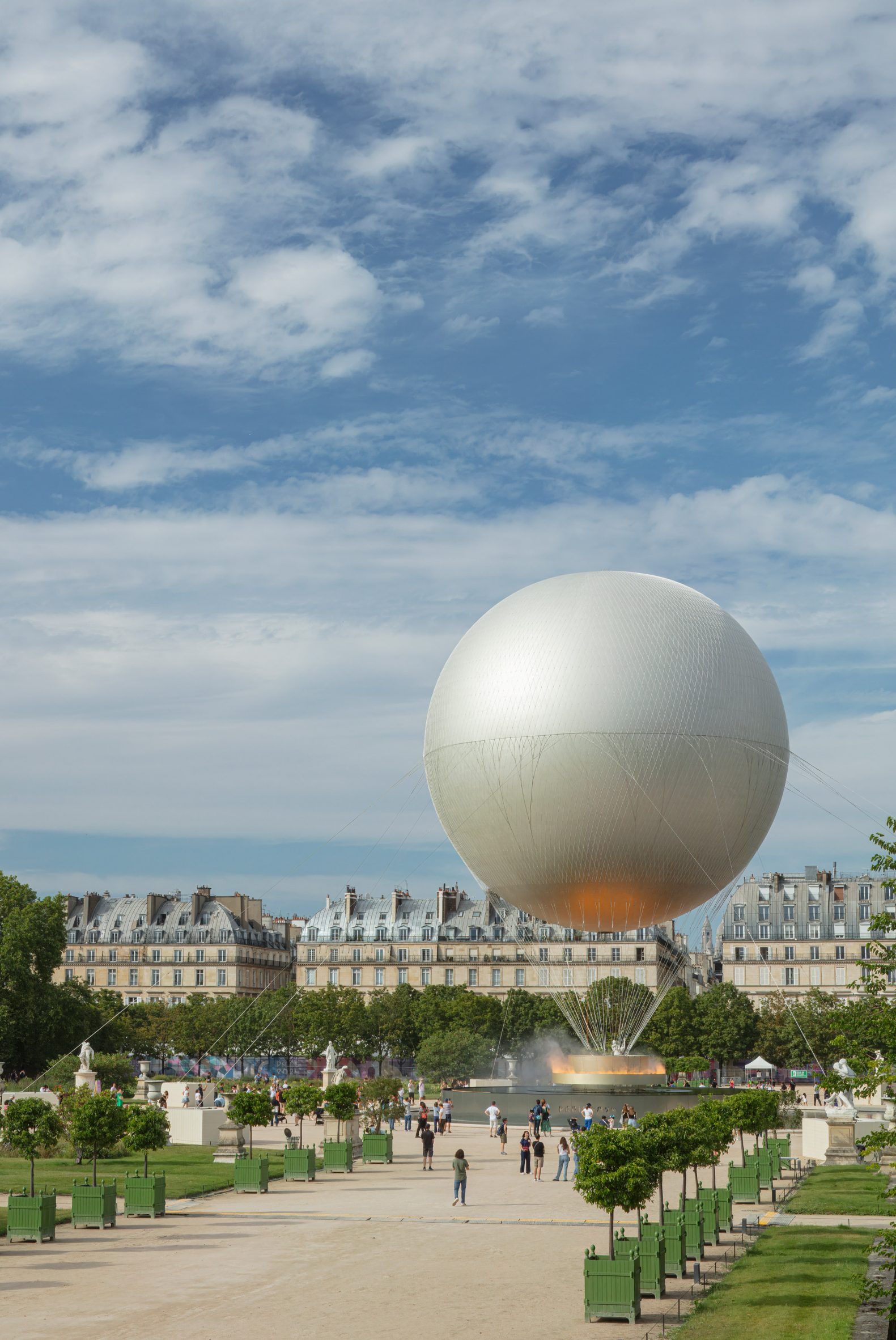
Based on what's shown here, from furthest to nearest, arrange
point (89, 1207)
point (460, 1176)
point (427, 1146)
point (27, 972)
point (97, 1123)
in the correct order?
point (27, 972) → point (427, 1146) → point (460, 1176) → point (97, 1123) → point (89, 1207)

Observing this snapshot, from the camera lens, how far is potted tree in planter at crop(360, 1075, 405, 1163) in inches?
1746

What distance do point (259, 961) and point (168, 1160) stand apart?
386 ft

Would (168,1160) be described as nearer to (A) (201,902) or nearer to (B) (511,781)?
(B) (511,781)

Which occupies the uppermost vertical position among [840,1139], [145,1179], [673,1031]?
[145,1179]

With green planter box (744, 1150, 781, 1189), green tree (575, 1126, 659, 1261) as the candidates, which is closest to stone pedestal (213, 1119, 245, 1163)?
green planter box (744, 1150, 781, 1189)

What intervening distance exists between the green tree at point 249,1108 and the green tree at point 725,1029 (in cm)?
7617

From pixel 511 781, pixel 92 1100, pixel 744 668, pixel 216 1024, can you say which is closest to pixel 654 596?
pixel 744 668

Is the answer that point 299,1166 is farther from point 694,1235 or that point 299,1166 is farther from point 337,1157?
point 694,1235

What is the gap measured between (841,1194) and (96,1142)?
17329 millimetres

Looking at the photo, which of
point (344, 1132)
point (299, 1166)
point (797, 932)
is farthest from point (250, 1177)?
point (797, 932)

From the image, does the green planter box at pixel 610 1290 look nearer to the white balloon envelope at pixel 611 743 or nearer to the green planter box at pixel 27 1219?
the green planter box at pixel 27 1219

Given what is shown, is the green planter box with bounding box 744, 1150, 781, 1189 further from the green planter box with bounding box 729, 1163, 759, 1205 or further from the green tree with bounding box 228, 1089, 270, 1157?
the green tree with bounding box 228, 1089, 270, 1157

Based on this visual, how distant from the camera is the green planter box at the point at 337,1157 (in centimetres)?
4078

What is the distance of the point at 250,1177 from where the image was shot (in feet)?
114
